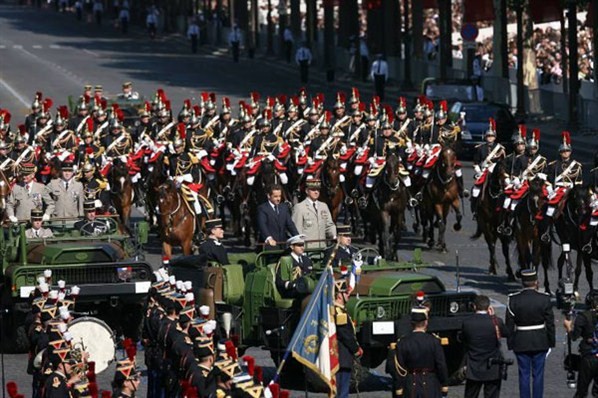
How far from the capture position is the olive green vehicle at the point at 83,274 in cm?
2772

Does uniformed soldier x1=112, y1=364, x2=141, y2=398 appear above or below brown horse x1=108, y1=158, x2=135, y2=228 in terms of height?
below

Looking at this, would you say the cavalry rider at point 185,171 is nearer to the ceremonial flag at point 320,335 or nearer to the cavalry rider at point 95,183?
the cavalry rider at point 95,183

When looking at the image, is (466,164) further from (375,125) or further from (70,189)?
(70,189)

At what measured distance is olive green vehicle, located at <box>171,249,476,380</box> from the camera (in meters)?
23.5

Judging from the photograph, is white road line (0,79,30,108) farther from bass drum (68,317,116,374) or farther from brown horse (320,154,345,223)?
bass drum (68,317,116,374)

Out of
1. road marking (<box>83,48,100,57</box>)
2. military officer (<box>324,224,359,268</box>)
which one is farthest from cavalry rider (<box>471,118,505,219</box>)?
road marking (<box>83,48,100,57</box>)

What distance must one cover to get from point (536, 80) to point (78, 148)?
2911 centimetres

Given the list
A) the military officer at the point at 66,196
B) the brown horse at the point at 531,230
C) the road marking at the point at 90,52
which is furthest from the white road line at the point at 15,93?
the brown horse at the point at 531,230

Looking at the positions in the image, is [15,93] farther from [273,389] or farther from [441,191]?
[273,389]

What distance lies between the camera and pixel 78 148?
135 feet

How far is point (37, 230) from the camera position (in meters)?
29.7

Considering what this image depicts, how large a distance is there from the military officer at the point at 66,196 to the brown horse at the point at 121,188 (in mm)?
4820

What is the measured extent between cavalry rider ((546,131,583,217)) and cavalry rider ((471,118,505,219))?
2435mm

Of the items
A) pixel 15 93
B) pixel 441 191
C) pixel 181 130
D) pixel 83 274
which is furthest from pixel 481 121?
pixel 83 274
